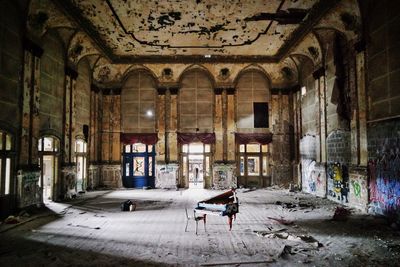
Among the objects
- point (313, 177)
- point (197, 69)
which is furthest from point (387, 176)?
point (197, 69)

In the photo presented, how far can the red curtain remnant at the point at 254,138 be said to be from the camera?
15.0 meters

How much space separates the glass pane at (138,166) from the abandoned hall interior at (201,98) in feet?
0.18

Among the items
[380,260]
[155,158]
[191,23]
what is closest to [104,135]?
[155,158]

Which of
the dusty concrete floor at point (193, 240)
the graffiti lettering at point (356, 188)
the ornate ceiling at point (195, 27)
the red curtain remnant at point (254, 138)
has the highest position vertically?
the ornate ceiling at point (195, 27)

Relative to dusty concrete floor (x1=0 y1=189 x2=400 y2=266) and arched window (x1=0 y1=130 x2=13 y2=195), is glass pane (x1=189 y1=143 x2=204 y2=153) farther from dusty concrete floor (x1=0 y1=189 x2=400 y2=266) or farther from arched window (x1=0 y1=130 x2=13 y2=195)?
arched window (x1=0 y1=130 x2=13 y2=195)

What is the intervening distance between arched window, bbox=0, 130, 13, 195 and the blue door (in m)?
7.39

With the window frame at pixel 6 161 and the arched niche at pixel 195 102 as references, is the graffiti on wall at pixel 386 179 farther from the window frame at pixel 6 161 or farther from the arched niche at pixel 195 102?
the window frame at pixel 6 161

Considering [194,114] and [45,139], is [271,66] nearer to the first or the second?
[194,114]

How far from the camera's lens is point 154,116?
50.0 ft

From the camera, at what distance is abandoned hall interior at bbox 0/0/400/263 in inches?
311

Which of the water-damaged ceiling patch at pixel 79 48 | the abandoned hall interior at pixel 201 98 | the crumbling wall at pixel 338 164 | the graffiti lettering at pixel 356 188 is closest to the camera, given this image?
the abandoned hall interior at pixel 201 98

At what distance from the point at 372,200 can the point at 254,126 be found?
305 inches

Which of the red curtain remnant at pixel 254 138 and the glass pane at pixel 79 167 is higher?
the red curtain remnant at pixel 254 138

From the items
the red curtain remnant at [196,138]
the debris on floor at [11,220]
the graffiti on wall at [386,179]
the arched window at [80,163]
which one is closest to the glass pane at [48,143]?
the arched window at [80,163]
